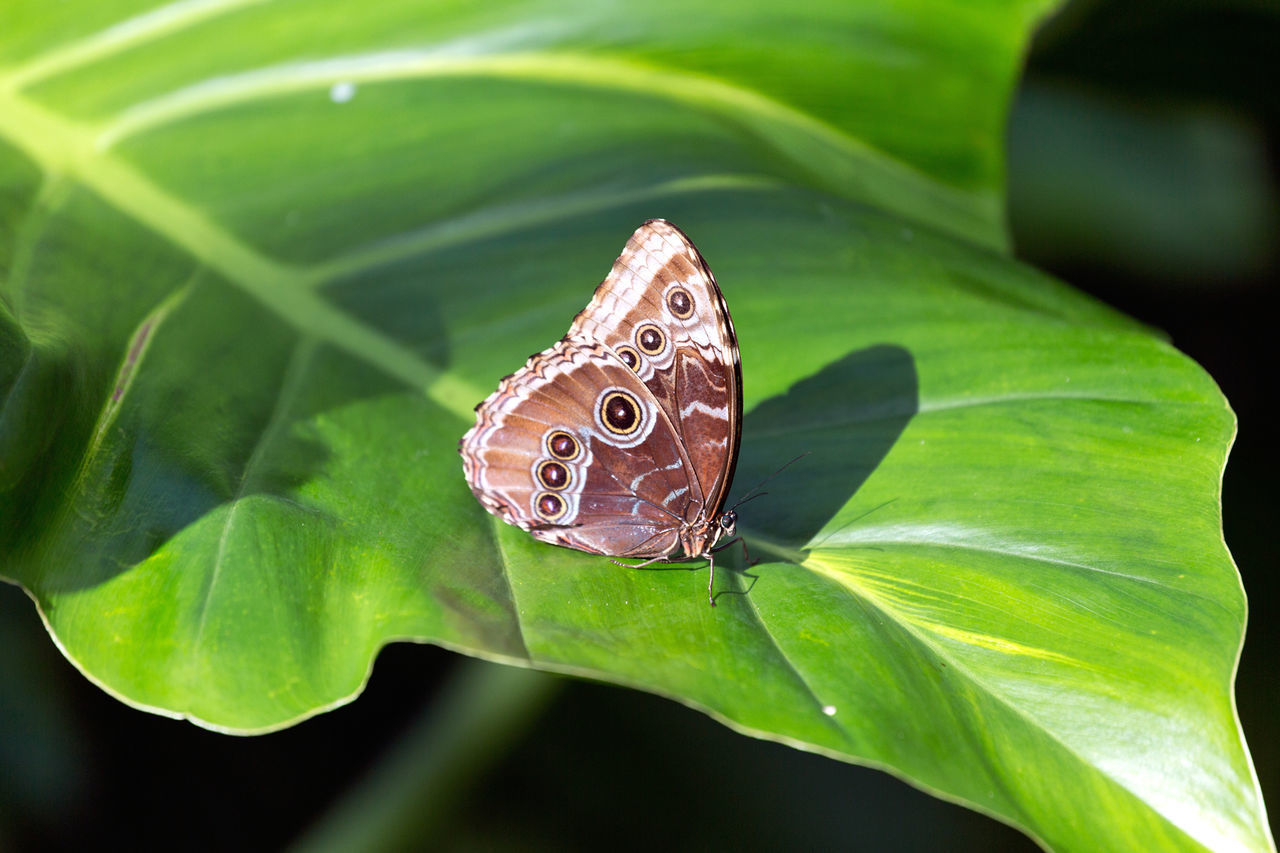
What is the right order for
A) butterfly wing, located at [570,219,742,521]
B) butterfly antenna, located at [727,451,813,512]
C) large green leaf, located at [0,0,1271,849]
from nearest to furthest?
large green leaf, located at [0,0,1271,849], butterfly wing, located at [570,219,742,521], butterfly antenna, located at [727,451,813,512]

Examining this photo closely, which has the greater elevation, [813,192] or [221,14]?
[221,14]

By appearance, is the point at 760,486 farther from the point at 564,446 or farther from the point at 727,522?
the point at 564,446

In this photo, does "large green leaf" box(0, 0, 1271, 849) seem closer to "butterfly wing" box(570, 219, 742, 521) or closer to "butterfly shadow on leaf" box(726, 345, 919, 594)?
"butterfly shadow on leaf" box(726, 345, 919, 594)

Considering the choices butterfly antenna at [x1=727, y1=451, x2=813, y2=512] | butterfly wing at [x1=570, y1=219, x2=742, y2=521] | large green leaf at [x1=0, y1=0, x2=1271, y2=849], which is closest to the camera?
large green leaf at [x1=0, y1=0, x2=1271, y2=849]

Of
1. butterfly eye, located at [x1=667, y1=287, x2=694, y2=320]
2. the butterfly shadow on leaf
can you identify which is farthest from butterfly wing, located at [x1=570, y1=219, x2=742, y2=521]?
the butterfly shadow on leaf

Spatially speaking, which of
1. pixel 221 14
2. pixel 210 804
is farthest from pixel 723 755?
pixel 221 14

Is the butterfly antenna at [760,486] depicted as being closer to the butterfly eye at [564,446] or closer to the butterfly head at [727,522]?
the butterfly head at [727,522]

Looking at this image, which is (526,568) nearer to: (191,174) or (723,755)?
(191,174)
